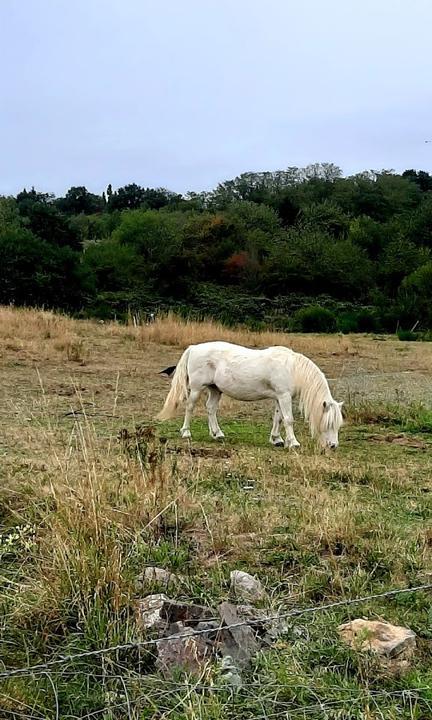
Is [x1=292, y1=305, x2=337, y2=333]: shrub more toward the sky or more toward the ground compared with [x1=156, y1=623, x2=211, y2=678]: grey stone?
more toward the ground

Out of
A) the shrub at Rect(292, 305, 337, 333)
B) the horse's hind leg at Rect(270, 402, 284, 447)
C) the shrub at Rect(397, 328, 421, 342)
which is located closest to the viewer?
the horse's hind leg at Rect(270, 402, 284, 447)

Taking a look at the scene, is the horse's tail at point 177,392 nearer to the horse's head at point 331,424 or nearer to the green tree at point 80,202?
the horse's head at point 331,424

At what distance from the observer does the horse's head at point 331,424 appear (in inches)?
337

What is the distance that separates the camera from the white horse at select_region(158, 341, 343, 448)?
888cm

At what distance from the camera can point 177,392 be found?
956 cm

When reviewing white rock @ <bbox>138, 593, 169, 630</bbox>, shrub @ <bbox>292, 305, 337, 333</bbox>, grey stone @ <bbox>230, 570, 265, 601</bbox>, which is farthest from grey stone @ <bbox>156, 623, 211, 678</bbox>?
shrub @ <bbox>292, 305, 337, 333</bbox>

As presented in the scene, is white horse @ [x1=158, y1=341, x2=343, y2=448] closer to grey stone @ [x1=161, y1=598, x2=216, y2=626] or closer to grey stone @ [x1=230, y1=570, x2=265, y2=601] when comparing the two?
grey stone @ [x1=230, y1=570, x2=265, y2=601]

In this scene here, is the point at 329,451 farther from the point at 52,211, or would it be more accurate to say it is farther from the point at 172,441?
the point at 52,211

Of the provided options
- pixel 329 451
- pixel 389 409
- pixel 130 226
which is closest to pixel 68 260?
pixel 130 226

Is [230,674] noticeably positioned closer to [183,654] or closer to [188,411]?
[183,654]

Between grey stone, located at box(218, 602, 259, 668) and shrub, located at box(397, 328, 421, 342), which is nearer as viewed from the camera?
grey stone, located at box(218, 602, 259, 668)

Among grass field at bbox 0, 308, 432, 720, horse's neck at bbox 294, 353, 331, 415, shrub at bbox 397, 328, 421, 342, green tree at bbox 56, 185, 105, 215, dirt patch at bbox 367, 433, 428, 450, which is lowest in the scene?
shrub at bbox 397, 328, 421, 342

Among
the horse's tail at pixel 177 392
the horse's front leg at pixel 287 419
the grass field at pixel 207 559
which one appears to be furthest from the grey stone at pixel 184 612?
the horse's tail at pixel 177 392

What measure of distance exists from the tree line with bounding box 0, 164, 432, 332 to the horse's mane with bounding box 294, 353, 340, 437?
2364 centimetres
